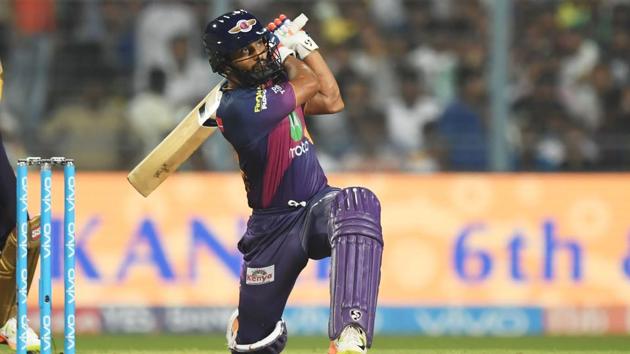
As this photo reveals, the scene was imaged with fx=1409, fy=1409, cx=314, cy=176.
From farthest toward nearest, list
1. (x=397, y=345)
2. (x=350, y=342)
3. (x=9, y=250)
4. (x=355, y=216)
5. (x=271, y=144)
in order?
(x=397, y=345)
(x=9, y=250)
(x=271, y=144)
(x=355, y=216)
(x=350, y=342)

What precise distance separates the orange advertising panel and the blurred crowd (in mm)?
788

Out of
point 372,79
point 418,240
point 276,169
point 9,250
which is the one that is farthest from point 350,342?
point 372,79

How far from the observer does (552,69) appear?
42.5ft

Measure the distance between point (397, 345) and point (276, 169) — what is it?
3.18 metres

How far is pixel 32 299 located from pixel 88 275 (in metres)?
0.50

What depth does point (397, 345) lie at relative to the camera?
9367 mm

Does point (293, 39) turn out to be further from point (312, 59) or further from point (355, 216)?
point (355, 216)

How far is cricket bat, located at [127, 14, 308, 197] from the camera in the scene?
6477 mm

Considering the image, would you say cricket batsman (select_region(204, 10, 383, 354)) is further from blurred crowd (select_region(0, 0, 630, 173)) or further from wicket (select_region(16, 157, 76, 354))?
blurred crowd (select_region(0, 0, 630, 173))

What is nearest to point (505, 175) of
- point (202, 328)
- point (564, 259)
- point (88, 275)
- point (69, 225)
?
point (564, 259)

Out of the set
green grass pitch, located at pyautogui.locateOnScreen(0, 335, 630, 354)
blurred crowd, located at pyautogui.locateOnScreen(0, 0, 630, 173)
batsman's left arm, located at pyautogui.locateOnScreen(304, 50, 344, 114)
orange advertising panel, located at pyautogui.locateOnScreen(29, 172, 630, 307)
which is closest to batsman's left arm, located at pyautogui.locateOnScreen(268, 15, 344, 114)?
batsman's left arm, located at pyautogui.locateOnScreen(304, 50, 344, 114)

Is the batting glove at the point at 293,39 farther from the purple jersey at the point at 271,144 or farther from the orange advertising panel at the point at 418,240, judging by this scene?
the orange advertising panel at the point at 418,240

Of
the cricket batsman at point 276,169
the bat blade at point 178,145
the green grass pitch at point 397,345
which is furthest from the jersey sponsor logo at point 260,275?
the green grass pitch at point 397,345

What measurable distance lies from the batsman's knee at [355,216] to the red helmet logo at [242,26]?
33.7 inches
